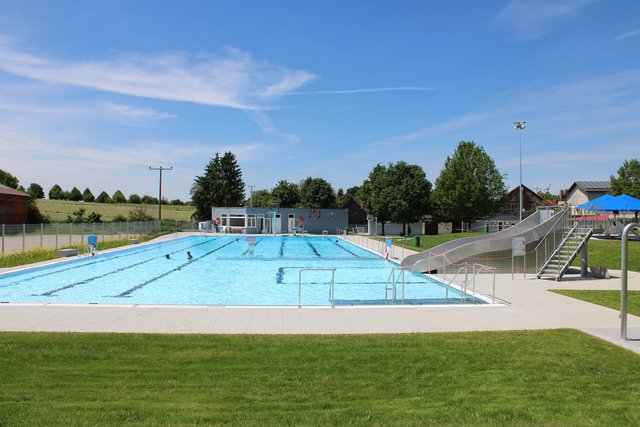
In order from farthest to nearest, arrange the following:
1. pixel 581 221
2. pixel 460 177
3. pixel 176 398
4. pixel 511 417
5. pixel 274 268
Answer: pixel 460 177 → pixel 274 268 → pixel 581 221 → pixel 176 398 → pixel 511 417

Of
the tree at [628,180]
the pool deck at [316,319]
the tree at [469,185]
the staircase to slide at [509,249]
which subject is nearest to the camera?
the pool deck at [316,319]

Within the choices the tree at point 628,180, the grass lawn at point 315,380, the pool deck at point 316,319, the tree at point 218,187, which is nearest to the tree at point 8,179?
the tree at point 218,187

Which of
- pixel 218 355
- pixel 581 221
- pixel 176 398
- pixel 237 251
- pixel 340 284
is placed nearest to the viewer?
pixel 176 398

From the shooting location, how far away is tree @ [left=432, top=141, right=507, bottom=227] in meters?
45.7

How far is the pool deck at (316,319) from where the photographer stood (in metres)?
7.82

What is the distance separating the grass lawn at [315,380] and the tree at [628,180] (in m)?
37.3

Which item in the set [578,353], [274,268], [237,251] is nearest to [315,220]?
[237,251]

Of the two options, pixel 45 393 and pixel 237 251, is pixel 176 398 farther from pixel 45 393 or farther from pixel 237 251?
pixel 237 251

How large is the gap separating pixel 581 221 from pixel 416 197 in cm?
3069

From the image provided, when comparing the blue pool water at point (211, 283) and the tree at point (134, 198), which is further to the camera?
the tree at point (134, 198)

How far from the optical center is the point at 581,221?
657 inches

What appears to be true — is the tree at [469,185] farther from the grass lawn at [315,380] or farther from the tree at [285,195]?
the grass lawn at [315,380]

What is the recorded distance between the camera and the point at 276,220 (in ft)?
155

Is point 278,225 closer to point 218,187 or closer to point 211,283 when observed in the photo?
point 218,187
